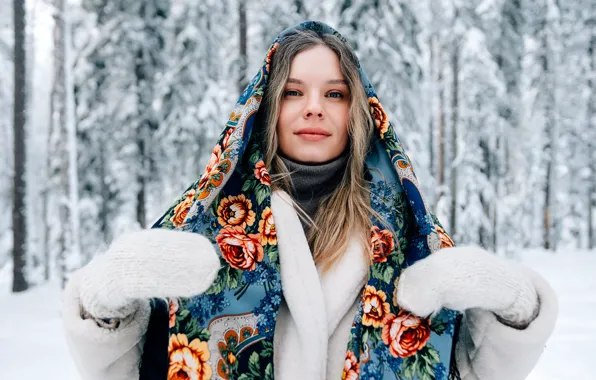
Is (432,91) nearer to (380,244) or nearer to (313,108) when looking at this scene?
(313,108)

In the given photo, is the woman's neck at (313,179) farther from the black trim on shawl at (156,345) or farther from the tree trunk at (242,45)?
the tree trunk at (242,45)

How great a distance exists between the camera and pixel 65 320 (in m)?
1.49

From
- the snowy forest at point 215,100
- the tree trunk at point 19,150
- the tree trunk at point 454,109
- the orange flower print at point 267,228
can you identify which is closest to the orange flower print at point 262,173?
the orange flower print at point 267,228

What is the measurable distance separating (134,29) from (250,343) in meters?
15.3

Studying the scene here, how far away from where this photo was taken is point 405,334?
1624 mm

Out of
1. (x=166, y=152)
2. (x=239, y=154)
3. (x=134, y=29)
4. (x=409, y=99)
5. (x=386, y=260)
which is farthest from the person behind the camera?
(x=166, y=152)

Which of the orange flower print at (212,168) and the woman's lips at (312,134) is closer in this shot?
the orange flower print at (212,168)

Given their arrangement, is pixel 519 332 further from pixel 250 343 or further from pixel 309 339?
pixel 250 343

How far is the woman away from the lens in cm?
146

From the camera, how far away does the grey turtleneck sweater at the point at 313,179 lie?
202 cm

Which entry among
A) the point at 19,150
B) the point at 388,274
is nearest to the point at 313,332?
the point at 388,274

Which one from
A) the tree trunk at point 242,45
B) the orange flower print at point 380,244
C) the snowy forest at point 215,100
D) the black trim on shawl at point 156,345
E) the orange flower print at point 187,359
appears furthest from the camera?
the tree trunk at point 242,45

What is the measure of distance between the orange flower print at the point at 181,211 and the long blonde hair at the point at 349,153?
371mm

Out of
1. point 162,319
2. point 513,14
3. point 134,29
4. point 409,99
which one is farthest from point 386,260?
point 513,14
